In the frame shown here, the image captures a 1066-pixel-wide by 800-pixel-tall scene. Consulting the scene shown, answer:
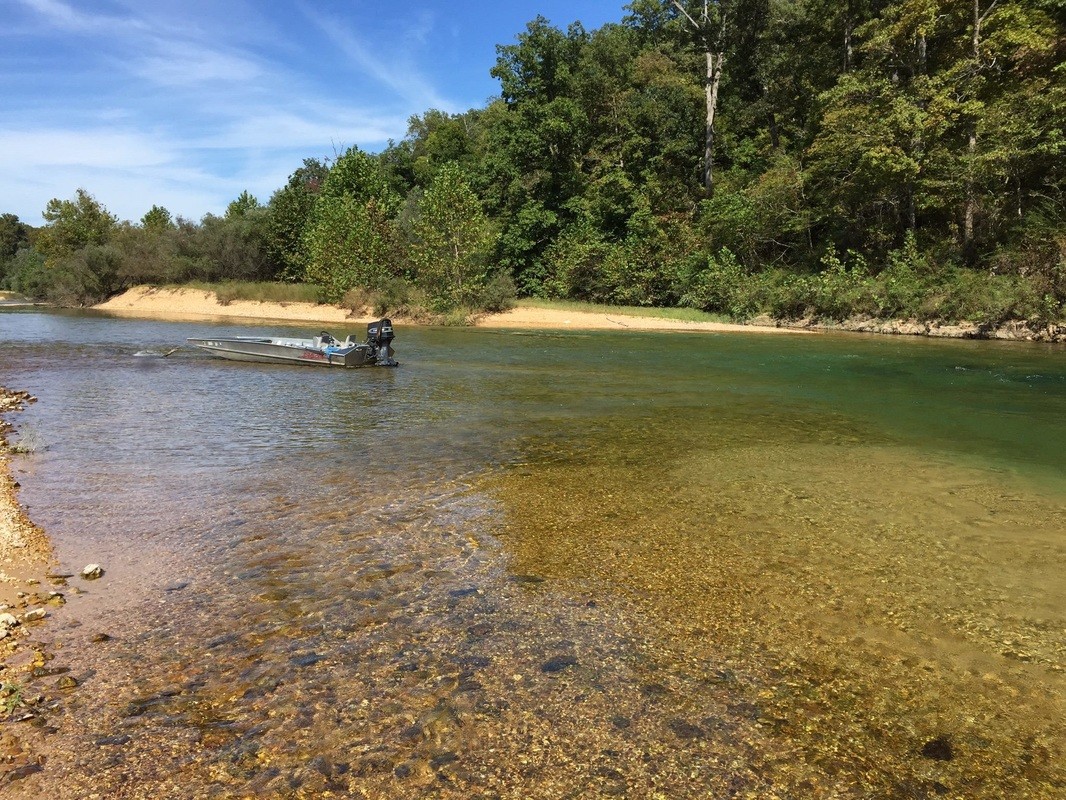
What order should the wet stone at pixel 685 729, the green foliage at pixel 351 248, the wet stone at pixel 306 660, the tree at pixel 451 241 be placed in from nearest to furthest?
the wet stone at pixel 685 729 → the wet stone at pixel 306 660 → the tree at pixel 451 241 → the green foliage at pixel 351 248

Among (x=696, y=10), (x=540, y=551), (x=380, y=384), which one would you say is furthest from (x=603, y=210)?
(x=540, y=551)

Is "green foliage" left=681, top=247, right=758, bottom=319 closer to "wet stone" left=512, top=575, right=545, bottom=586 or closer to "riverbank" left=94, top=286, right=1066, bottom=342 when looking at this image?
"riverbank" left=94, top=286, right=1066, bottom=342

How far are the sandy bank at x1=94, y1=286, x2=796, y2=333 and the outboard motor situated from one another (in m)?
21.3

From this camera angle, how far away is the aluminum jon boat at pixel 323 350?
21.4m

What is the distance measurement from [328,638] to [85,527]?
154 inches

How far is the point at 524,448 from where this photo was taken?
1104 centimetres

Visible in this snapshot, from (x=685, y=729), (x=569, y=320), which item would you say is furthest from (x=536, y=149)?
(x=685, y=729)

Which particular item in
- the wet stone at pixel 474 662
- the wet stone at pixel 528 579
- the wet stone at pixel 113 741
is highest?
the wet stone at pixel 528 579

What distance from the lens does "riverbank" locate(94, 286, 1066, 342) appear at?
32.1 m

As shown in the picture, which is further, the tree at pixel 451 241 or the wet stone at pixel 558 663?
the tree at pixel 451 241

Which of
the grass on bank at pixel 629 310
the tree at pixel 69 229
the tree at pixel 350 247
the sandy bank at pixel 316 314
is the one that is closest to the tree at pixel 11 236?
the tree at pixel 69 229

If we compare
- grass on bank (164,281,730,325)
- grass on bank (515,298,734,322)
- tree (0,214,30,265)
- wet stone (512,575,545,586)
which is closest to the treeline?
grass on bank (164,281,730,325)

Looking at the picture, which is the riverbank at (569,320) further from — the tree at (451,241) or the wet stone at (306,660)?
the wet stone at (306,660)

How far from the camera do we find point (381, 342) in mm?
21719
